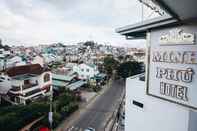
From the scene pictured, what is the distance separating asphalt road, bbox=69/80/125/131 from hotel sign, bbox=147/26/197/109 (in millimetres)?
11032

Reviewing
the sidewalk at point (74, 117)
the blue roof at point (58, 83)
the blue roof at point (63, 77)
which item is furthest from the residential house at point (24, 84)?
the sidewalk at point (74, 117)

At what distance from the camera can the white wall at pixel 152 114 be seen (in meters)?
5.27

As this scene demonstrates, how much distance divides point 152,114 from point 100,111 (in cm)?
1266

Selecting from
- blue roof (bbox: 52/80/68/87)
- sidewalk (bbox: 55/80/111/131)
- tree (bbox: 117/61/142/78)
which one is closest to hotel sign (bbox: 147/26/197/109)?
sidewalk (bbox: 55/80/111/131)

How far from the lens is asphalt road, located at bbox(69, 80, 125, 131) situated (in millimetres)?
15398

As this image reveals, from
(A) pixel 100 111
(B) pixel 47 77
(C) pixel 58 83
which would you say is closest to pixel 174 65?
(A) pixel 100 111

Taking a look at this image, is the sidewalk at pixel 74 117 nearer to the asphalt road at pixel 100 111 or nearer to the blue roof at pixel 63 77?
the asphalt road at pixel 100 111

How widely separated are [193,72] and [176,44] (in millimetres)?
776

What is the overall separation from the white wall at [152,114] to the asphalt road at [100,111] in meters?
7.82

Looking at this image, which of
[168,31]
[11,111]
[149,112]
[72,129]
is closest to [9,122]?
[11,111]

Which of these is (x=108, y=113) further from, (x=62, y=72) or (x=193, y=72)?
(x=193, y=72)

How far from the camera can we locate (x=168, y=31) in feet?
15.0

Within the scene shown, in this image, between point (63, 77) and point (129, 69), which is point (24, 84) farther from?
point (129, 69)

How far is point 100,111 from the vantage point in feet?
60.7
